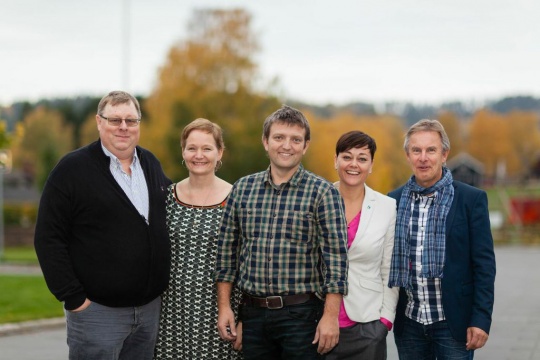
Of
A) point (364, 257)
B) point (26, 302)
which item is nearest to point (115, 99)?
point (364, 257)

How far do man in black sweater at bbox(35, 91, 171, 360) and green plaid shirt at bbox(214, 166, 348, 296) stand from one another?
2.00ft

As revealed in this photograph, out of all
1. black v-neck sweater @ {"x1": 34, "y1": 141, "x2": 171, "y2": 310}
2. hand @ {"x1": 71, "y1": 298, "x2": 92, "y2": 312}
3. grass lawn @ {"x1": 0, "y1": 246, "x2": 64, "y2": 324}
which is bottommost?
grass lawn @ {"x1": 0, "y1": 246, "x2": 64, "y2": 324}

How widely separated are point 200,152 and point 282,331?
125 cm

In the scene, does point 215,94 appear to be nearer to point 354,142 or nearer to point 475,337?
point 354,142

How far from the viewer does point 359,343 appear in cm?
412

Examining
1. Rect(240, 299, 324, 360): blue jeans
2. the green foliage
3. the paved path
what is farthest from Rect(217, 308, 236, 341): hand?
the green foliage

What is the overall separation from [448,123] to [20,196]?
60.3 m

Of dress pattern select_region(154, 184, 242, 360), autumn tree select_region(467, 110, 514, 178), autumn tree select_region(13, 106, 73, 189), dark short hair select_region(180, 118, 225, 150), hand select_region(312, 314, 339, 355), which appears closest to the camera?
hand select_region(312, 314, 339, 355)

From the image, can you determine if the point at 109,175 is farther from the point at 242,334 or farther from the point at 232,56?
the point at 232,56

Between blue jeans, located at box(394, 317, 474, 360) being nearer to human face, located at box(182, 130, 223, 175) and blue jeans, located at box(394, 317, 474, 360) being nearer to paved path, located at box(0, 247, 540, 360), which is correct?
human face, located at box(182, 130, 223, 175)

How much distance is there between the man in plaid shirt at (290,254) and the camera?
12.6ft

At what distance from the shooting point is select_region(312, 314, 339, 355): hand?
12.6 ft

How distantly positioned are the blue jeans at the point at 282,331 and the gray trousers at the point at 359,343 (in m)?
0.18

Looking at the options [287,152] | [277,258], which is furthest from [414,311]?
[287,152]
